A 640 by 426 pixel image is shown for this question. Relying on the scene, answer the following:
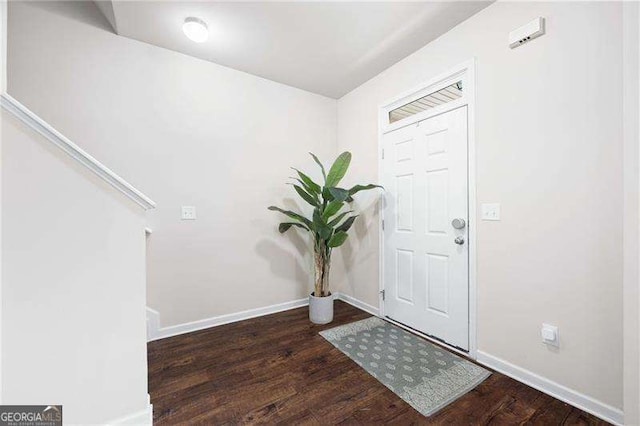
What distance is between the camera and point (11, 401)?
1035 millimetres

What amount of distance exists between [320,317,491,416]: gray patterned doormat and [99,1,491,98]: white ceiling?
8.74 ft

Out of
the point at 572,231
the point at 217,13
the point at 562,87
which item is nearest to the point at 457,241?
the point at 572,231

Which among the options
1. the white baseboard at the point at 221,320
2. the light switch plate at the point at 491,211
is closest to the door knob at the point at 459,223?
the light switch plate at the point at 491,211

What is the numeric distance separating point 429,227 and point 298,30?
2.07 m

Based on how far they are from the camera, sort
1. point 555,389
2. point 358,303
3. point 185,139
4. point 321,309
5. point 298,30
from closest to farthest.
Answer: point 555,389
point 298,30
point 185,139
point 321,309
point 358,303

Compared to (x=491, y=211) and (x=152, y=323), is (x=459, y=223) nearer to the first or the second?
(x=491, y=211)

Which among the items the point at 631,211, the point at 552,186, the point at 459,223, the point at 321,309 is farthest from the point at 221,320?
the point at 631,211

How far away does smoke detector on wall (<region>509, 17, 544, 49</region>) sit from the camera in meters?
1.56

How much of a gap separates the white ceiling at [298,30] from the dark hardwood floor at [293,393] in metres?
2.68

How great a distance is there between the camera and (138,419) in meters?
1.26

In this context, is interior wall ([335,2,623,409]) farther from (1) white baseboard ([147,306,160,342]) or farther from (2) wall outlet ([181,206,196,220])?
(1) white baseboard ([147,306,160,342])

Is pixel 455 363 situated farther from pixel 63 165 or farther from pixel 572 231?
pixel 63 165

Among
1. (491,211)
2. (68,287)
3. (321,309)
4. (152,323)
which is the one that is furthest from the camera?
(321,309)

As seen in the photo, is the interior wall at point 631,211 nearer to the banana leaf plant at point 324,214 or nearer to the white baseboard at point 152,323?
the banana leaf plant at point 324,214
